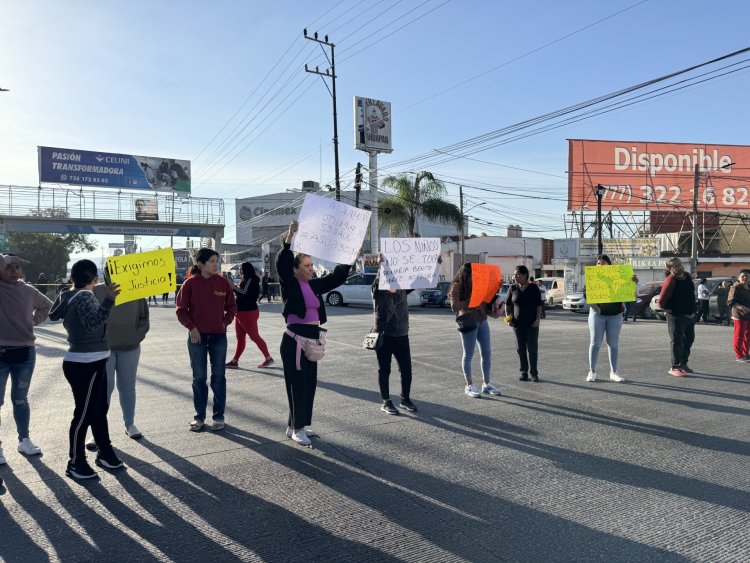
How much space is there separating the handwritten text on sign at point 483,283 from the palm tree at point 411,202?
29.1m

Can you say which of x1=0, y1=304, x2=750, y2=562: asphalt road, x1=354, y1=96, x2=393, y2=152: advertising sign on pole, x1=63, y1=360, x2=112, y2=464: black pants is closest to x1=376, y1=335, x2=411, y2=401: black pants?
A: x1=0, y1=304, x2=750, y2=562: asphalt road

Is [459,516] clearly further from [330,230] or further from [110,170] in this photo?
[110,170]

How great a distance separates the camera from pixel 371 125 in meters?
43.0

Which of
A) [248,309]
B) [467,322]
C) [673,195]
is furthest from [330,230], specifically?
[673,195]

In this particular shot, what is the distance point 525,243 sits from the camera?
57969 mm

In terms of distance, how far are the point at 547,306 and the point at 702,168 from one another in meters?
18.7

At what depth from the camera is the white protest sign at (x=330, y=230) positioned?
18.7 feet

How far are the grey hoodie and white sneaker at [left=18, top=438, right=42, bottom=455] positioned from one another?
1.28 m

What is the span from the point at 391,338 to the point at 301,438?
170cm

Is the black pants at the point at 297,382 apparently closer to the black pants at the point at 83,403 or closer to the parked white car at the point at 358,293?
the black pants at the point at 83,403

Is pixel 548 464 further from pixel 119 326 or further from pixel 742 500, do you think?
pixel 119 326

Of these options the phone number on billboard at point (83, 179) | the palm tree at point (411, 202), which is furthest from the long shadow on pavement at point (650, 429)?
the phone number on billboard at point (83, 179)

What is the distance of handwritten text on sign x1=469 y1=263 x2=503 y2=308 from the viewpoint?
742 centimetres

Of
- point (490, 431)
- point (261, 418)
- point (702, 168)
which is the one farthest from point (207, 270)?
point (702, 168)
